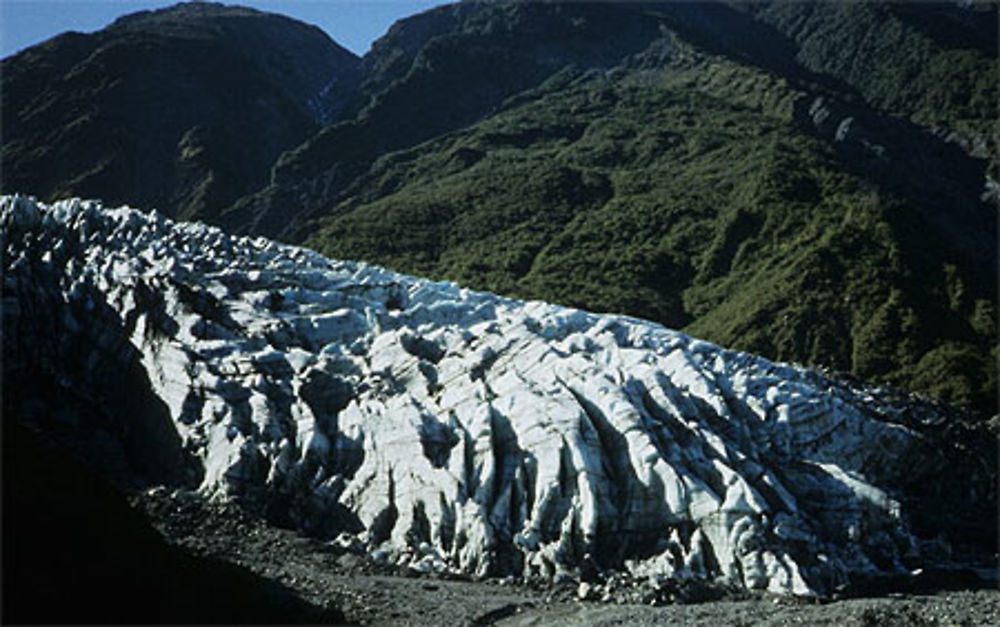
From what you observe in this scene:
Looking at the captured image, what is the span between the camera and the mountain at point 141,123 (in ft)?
513

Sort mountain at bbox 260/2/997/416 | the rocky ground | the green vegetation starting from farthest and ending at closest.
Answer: mountain at bbox 260/2/997/416 < the green vegetation < the rocky ground

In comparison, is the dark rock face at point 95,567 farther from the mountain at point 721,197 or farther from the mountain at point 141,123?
the mountain at point 141,123

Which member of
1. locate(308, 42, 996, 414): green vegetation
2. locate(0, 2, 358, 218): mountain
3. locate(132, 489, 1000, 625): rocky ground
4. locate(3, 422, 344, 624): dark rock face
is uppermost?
locate(0, 2, 358, 218): mountain

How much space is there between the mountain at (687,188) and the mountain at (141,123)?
724mm

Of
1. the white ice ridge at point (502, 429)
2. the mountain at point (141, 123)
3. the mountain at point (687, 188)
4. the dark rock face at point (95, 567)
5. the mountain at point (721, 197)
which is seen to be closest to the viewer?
the dark rock face at point (95, 567)

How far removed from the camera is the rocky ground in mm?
30906

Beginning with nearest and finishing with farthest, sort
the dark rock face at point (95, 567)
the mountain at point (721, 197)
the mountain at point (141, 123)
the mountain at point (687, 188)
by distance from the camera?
the dark rock face at point (95, 567)
the mountain at point (721, 197)
the mountain at point (687, 188)
the mountain at point (141, 123)

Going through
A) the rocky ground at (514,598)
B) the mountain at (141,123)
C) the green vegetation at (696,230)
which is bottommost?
the rocky ground at (514,598)

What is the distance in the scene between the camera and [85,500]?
92.0ft

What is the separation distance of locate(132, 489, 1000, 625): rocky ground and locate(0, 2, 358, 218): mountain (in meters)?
122

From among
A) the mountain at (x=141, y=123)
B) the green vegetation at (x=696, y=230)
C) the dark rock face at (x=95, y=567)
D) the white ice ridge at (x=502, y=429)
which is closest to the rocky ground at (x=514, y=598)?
the white ice ridge at (x=502, y=429)

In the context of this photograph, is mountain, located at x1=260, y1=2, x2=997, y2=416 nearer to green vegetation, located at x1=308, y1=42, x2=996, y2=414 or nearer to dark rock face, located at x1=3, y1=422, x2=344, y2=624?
green vegetation, located at x1=308, y1=42, x2=996, y2=414

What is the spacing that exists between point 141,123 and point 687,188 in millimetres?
107427

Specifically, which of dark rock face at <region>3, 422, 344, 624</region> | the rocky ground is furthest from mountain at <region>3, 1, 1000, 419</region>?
dark rock face at <region>3, 422, 344, 624</region>
